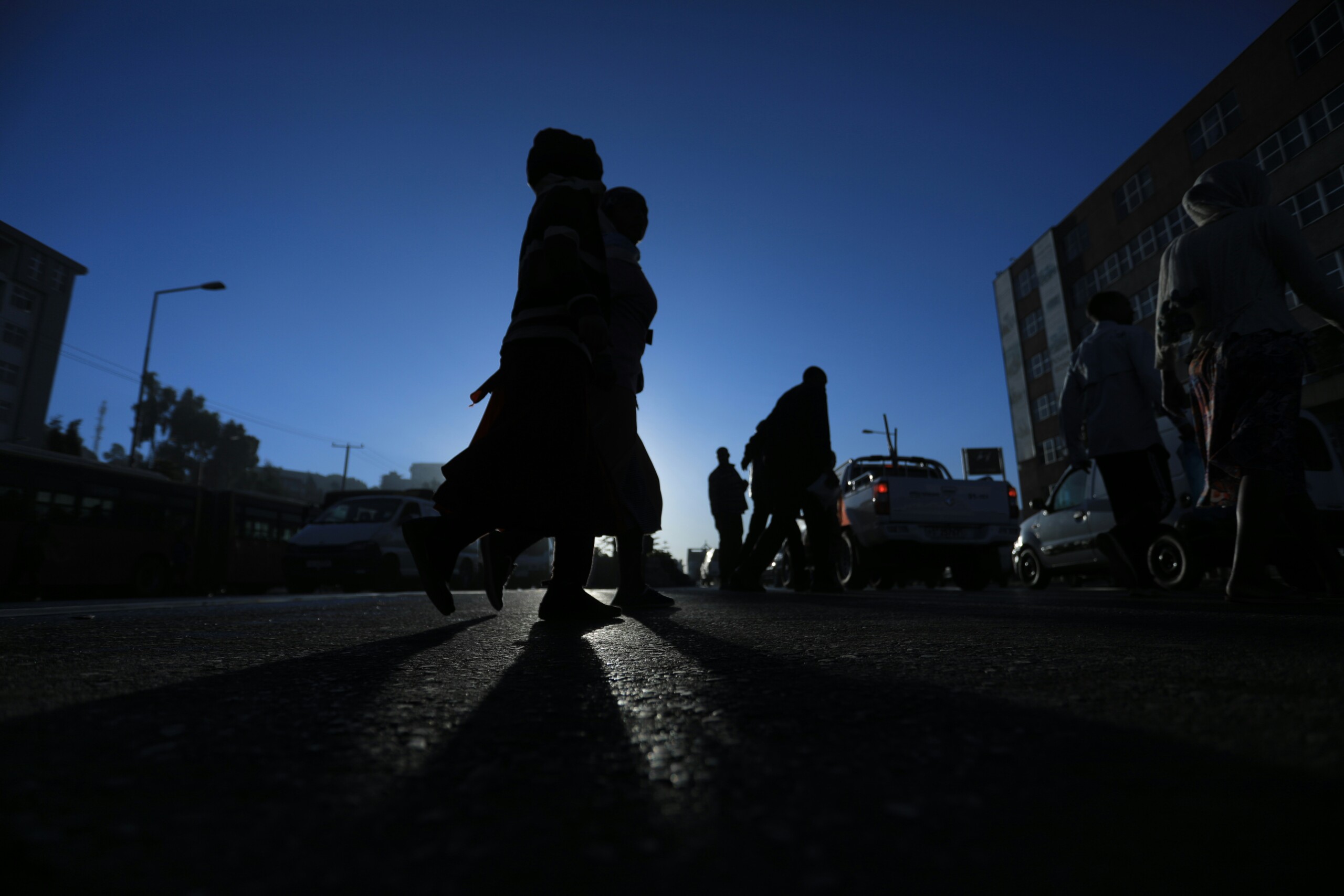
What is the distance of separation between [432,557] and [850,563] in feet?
28.0

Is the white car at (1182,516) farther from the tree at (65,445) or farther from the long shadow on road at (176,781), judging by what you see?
the tree at (65,445)

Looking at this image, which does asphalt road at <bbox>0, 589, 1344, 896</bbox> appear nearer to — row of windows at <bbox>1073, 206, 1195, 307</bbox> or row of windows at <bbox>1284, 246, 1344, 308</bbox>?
row of windows at <bbox>1284, 246, 1344, 308</bbox>

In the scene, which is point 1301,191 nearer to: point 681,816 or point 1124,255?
point 1124,255

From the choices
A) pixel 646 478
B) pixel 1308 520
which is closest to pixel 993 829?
pixel 646 478

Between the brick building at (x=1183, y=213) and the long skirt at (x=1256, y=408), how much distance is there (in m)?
13.1

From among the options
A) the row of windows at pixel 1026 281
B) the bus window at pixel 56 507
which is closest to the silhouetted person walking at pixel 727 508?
the bus window at pixel 56 507

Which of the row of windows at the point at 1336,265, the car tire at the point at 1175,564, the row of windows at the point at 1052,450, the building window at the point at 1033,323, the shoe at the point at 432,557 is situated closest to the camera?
the shoe at the point at 432,557

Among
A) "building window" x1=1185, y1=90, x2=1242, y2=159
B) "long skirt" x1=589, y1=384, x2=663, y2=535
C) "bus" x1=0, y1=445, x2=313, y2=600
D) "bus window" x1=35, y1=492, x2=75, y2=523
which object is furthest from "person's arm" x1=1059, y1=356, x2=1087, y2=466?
"building window" x1=1185, y1=90, x2=1242, y2=159

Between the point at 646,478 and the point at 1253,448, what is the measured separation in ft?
9.95

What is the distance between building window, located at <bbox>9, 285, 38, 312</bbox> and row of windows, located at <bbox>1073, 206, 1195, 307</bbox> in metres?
66.8

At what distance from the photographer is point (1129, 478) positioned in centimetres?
499

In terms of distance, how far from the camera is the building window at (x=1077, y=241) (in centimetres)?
3997

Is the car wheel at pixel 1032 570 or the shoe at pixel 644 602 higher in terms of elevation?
the car wheel at pixel 1032 570

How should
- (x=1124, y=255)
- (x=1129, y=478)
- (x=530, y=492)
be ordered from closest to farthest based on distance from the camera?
(x=530, y=492)
(x=1129, y=478)
(x=1124, y=255)
